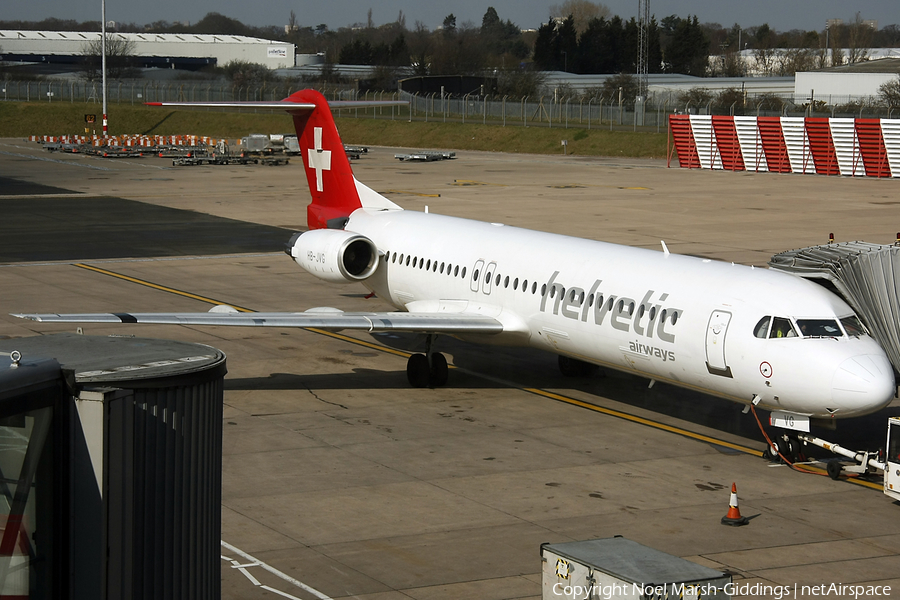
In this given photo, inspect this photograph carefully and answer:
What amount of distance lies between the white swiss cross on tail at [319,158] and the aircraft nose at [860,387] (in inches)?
581

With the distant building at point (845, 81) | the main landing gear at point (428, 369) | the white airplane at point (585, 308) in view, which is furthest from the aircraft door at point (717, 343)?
the distant building at point (845, 81)

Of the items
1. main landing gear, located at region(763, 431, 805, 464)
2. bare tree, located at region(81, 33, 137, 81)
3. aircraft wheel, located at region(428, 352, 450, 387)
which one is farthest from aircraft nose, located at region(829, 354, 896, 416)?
bare tree, located at region(81, 33, 137, 81)

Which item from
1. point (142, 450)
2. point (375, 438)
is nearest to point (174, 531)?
point (142, 450)

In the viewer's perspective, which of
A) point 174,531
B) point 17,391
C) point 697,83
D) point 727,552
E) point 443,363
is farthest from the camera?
point 697,83

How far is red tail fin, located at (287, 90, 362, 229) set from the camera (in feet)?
86.2

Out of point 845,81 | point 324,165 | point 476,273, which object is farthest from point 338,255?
point 845,81

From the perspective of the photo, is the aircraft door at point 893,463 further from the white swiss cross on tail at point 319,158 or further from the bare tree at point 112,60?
the bare tree at point 112,60

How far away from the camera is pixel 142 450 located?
7.77 m

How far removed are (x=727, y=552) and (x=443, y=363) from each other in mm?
9051

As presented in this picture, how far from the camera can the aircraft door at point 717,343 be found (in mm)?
16453

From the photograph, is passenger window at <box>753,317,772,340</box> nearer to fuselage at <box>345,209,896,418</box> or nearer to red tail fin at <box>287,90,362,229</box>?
fuselage at <box>345,209,896,418</box>

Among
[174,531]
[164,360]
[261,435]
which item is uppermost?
[164,360]

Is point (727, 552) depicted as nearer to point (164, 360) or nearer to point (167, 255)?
point (164, 360)

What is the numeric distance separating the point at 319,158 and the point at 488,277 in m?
7.53
